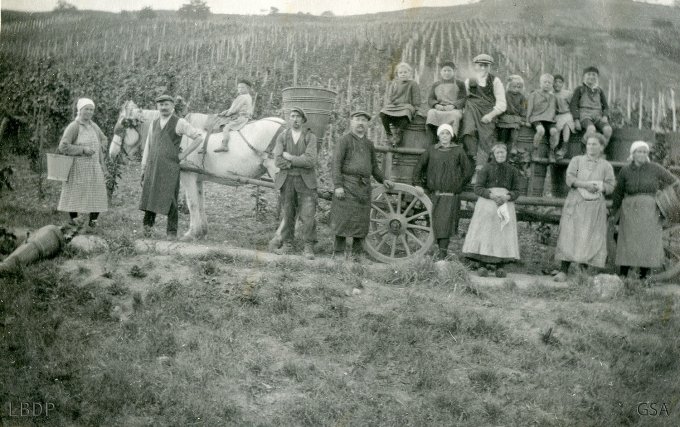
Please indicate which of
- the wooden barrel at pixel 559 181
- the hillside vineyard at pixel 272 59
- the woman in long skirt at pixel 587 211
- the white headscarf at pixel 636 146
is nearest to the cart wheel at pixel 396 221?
the woman in long skirt at pixel 587 211

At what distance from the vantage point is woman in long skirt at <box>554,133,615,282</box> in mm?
7129

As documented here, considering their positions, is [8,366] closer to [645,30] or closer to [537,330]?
[537,330]

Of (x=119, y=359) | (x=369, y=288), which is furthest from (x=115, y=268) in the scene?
(x=369, y=288)

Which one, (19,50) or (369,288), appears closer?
(369,288)

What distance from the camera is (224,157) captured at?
8.49 m

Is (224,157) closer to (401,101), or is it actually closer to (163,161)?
(163,161)

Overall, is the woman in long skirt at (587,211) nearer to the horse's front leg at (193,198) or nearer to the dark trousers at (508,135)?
the dark trousers at (508,135)

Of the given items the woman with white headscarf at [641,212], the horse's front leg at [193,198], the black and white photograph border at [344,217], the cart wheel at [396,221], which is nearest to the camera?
the black and white photograph border at [344,217]

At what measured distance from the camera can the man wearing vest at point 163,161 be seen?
800cm

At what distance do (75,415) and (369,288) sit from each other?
300cm

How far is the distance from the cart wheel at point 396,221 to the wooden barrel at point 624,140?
7.95ft

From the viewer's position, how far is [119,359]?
505cm

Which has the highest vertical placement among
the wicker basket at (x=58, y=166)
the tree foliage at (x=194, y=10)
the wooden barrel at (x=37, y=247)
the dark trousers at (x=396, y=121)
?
the tree foliage at (x=194, y=10)

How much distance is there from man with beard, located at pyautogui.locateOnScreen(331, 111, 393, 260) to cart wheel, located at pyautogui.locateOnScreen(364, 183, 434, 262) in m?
0.21
